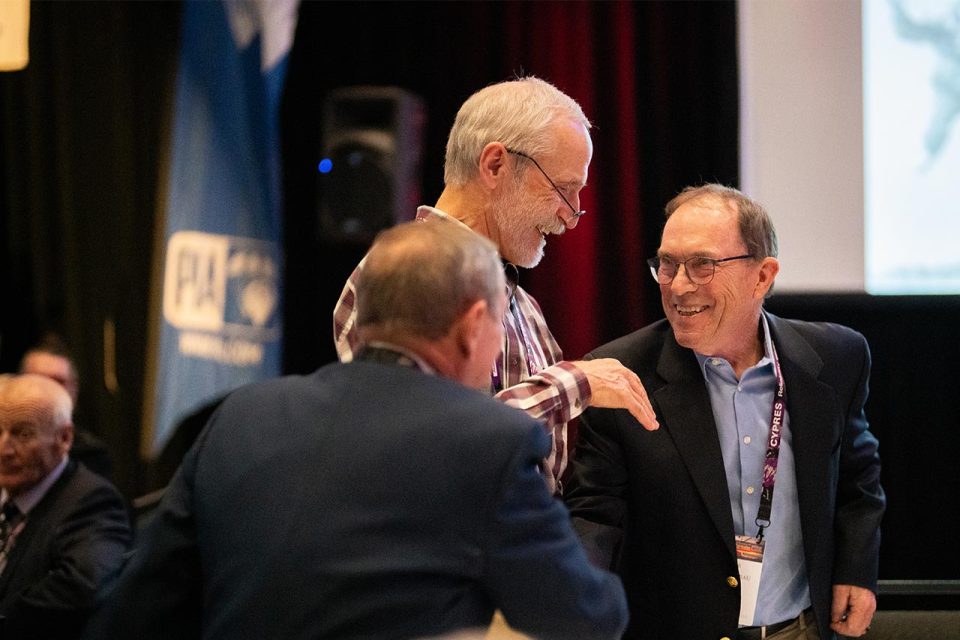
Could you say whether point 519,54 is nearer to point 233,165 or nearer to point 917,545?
point 233,165

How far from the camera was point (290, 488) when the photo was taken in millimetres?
1568

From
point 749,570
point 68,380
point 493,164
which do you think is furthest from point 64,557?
point 749,570

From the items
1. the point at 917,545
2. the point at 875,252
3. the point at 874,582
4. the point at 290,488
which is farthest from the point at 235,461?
the point at 917,545

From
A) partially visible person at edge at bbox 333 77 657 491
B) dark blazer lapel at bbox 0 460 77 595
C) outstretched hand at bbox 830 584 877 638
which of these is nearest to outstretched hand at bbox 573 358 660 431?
partially visible person at edge at bbox 333 77 657 491

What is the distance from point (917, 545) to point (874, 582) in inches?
77.2

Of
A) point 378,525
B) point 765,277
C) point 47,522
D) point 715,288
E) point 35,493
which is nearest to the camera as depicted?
point 378,525

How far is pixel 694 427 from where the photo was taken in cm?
258

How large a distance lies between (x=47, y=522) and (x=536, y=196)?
2319 millimetres

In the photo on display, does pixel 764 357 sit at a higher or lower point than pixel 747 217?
lower

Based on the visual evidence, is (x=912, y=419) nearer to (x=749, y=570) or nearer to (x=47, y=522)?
(x=749, y=570)

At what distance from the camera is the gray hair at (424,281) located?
164cm

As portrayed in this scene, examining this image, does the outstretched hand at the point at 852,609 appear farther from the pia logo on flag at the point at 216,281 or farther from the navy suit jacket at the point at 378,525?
the pia logo on flag at the point at 216,281

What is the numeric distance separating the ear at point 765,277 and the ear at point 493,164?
718 millimetres

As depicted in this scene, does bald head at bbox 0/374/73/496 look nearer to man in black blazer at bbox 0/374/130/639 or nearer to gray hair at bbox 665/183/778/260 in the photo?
man in black blazer at bbox 0/374/130/639
